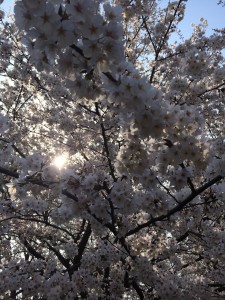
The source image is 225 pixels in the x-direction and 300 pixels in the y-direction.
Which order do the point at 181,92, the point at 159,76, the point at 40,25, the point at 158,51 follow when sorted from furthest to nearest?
1. the point at 159,76
2. the point at 158,51
3. the point at 181,92
4. the point at 40,25

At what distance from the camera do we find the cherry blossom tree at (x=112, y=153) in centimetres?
303

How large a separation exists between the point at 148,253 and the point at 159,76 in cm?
508

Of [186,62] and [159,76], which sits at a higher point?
[159,76]

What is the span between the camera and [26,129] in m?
10.1

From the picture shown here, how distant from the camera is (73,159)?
971cm

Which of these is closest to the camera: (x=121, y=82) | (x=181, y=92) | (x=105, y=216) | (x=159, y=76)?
(x=121, y=82)

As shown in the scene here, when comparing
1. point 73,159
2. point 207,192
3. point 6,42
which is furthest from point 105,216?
point 6,42

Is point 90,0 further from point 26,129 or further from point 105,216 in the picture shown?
point 26,129

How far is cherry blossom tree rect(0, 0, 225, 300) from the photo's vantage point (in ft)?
9.94

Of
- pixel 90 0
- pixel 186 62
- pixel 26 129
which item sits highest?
pixel 26 129

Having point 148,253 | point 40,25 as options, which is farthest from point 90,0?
point 148,253

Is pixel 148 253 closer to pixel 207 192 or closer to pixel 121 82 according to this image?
pixel 207 192

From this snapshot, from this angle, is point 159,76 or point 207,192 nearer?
point 207,192

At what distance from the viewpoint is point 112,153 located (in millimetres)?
8906
